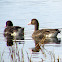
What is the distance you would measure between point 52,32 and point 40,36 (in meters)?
0.70

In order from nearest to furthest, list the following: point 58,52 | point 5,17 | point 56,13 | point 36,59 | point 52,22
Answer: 1. point 36,59
2. point 58,52
3. point 52,22
4. point 5,17
5. point 56,13

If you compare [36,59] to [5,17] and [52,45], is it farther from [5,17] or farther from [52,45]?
[5,17]

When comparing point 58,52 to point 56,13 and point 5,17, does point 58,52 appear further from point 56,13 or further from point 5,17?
point 56,13

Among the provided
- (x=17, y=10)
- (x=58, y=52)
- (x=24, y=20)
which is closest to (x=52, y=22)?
(x=24, y=20)

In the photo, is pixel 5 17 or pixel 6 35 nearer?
pixel 6 35

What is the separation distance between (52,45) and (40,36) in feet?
10.5

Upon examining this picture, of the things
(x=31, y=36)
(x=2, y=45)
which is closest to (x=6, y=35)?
(x=31, y=36)

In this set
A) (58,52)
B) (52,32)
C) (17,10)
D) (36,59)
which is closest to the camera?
(36,59)

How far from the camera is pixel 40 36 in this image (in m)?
16.6

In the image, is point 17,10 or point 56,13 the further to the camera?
point 17,10

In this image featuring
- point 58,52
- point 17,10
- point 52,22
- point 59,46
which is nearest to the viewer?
point 58,52

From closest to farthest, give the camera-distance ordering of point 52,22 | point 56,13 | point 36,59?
point 36,59
point 52,22
point 56,13

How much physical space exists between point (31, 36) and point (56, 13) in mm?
8774

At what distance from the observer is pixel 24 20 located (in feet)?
71.5
